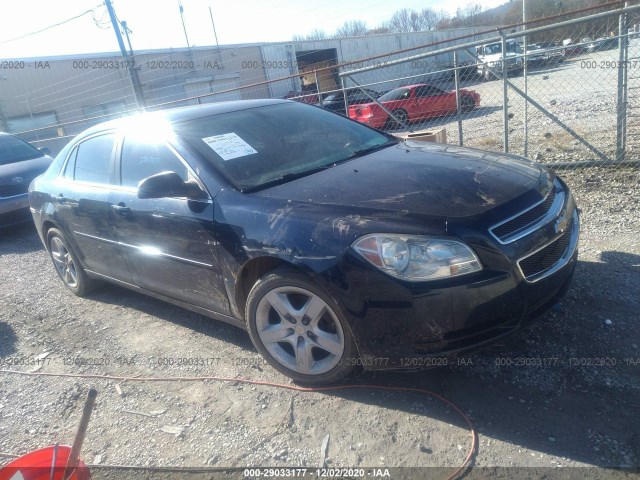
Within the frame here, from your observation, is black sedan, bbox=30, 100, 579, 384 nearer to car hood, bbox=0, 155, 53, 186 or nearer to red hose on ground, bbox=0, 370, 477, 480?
red hose on ground, bbox=0, 370, 477, 480

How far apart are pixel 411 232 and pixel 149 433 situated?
5.98 feet

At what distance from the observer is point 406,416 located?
8.43 feet

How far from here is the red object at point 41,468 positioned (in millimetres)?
1905

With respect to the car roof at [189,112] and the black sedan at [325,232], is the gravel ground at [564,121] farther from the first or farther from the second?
the car roof at [189,112]

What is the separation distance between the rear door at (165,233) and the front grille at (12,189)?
481 cm

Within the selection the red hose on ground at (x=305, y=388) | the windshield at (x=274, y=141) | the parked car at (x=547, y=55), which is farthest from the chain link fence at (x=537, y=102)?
the red hose on ground at (x=305, y=388)

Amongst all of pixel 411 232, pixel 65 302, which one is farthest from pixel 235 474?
pixel 65 302

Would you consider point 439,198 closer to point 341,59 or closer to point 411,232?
point 411,232

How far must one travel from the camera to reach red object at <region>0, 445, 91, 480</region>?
1.91 m

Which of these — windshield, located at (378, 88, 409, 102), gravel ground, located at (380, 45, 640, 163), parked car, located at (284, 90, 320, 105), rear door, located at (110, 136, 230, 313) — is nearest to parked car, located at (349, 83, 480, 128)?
windshield, located at (378, 88, 409, 102)

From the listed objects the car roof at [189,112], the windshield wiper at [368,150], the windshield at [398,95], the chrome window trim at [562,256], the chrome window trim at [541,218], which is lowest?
the chrome window trim at [562,256]

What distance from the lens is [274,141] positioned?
3.47 metres

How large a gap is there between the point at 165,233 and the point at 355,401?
1.65 m

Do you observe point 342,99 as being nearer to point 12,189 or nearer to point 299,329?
point 12,189
